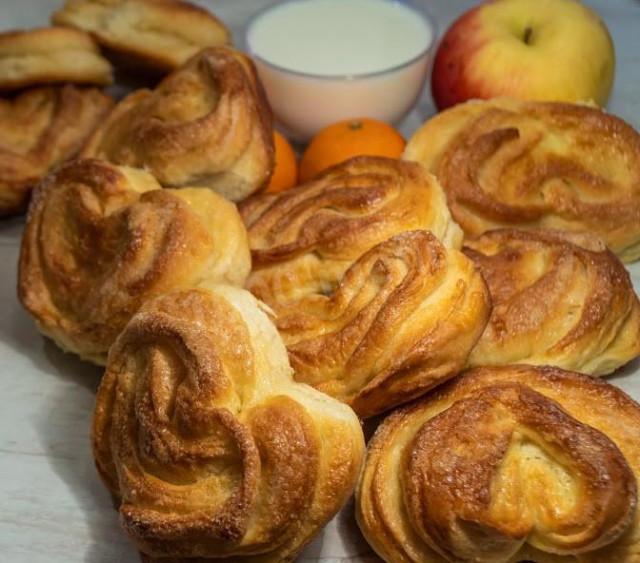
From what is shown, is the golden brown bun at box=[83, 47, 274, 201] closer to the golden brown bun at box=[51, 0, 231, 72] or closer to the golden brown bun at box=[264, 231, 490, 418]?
the golden brown bun at box=[51, 0, 231, 72]

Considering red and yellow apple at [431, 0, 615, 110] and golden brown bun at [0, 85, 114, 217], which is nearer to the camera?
golden brown bun at [0, 85, 114, 217]

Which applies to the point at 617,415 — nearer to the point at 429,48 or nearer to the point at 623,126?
the point at 623,126

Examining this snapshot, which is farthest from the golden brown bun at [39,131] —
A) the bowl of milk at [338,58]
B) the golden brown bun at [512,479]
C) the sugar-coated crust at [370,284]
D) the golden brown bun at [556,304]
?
the golden brown bun at [512,479]

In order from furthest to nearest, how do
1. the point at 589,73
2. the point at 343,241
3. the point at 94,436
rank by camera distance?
1. the point at 589,73
2. the point at 343,241
3. the point at 94,436

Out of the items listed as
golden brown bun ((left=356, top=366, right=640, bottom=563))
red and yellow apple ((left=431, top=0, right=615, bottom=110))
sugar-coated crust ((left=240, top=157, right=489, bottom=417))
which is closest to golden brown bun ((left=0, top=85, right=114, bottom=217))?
sugar-coated crust ((left=240, top=157, right=489, bottom=417))

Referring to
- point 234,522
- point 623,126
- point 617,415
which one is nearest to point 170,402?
point 234,522

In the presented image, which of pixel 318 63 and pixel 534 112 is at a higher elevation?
pixel 534 112
